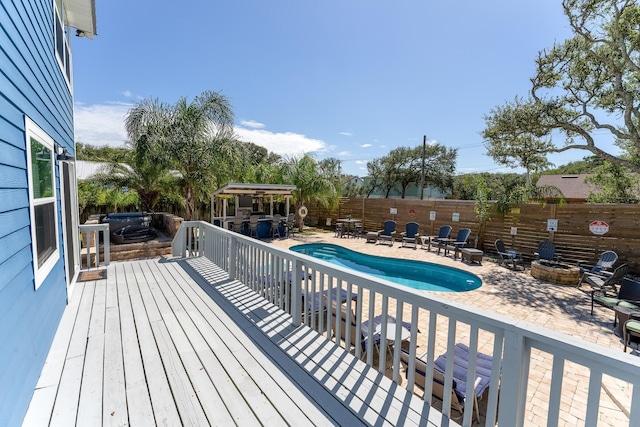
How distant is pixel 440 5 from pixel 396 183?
61.6 ft

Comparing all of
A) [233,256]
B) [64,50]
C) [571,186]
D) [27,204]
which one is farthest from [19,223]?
[571,186]

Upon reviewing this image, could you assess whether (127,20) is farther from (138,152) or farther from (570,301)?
(570,301)

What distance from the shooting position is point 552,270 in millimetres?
7352

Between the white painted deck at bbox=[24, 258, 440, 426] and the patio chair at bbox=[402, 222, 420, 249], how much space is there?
9196 millimetres

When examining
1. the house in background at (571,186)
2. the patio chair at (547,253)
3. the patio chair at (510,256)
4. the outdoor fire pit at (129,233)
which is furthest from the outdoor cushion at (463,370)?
the house in background at (571,186)

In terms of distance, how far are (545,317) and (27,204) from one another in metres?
7.39

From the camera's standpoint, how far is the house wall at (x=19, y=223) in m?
1.64

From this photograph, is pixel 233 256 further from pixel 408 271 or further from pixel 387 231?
pixel 387 231

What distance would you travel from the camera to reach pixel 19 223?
6.40ft

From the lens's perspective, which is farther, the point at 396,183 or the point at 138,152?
the point at 396,183

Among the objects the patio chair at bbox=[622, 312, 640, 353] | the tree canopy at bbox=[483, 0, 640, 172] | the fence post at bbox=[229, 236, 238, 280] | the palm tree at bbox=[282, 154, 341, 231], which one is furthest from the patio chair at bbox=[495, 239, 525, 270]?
the fence post at bbox=[229, 236, 238, 280]

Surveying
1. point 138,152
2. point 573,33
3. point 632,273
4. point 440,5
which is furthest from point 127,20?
point 632,273

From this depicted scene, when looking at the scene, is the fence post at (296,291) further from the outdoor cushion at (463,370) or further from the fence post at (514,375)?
the fence post at (514,375)

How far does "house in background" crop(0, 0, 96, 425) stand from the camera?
5.50 ft
